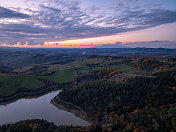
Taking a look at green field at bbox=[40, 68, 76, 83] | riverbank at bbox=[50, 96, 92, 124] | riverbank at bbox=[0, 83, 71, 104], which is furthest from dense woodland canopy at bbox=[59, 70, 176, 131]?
green field at bbox=[40, 68, 76, 83]

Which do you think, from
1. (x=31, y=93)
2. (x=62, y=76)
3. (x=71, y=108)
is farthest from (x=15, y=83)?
(x=71, y=108)

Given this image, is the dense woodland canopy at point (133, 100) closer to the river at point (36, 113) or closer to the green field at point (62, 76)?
the river at point (36, 113)

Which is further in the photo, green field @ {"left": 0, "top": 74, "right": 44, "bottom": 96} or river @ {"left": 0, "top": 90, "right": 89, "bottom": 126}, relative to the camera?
green field @ {"left": 0, "top": 74, "right": 44, "bottom": 96}

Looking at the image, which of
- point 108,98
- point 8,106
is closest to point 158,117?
point 108,98

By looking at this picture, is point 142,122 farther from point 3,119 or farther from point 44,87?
point 44,87

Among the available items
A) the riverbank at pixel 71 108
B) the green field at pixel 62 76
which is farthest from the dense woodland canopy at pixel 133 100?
the green field at pixel 62 76

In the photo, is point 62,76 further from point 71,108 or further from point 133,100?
point 133,100

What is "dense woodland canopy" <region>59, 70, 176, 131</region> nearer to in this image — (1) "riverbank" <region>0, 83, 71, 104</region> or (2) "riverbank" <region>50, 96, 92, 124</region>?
(2) "riverbank" <region>50, 96, 92, 124</region>
